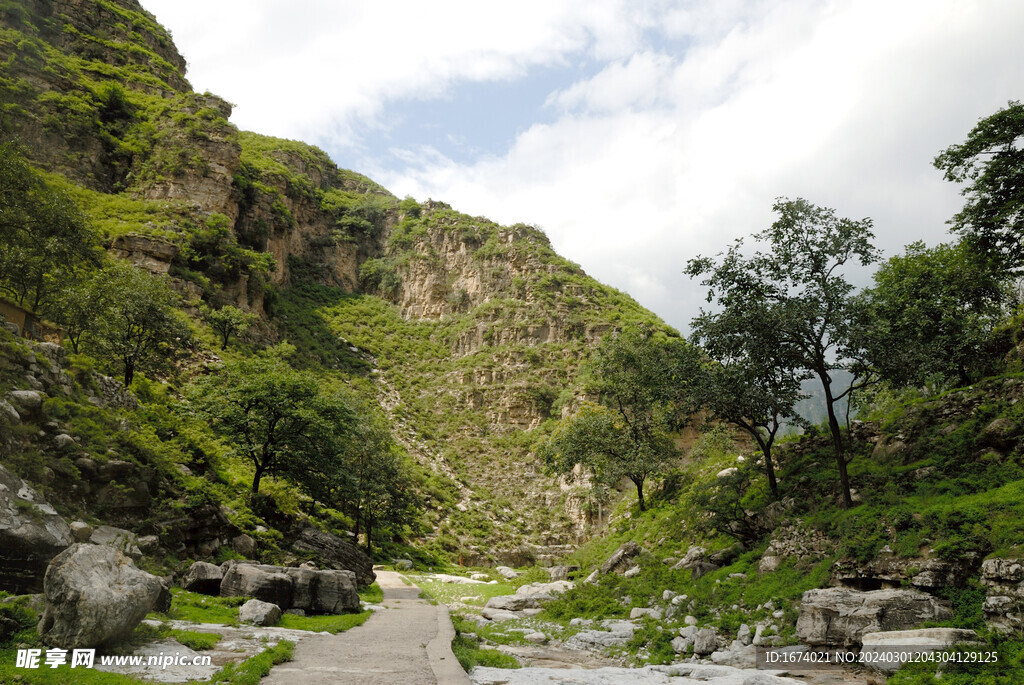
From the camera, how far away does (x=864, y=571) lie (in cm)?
1361

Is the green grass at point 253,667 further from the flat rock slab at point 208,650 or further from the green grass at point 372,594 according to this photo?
the green grass at point 372,594

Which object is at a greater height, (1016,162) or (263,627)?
(1016,162)

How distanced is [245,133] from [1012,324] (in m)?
115

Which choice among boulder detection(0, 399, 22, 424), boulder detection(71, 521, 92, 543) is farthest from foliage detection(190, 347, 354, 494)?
boulder detection(71, 521, 92, 543)

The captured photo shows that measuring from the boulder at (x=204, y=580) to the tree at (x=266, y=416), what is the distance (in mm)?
9843

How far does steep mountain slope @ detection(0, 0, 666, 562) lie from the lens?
50.5 m

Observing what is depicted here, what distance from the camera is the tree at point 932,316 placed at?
57.4ft

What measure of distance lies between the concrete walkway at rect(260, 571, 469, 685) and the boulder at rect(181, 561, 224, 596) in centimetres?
441

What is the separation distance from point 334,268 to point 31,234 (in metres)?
66.6

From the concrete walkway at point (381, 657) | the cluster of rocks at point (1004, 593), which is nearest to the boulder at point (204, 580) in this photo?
the concrete walkway at point (381, 657)

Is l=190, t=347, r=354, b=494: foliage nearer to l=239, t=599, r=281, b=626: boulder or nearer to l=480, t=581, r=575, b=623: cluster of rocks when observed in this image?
l=480, t=581, r=575, b=623: cluster of rocks

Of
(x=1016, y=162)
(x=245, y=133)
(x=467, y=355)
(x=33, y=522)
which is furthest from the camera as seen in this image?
(x=245, y=133)

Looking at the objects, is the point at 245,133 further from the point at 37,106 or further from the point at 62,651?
the point at 62,651

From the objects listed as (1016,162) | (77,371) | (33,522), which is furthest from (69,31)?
(1016,162)
